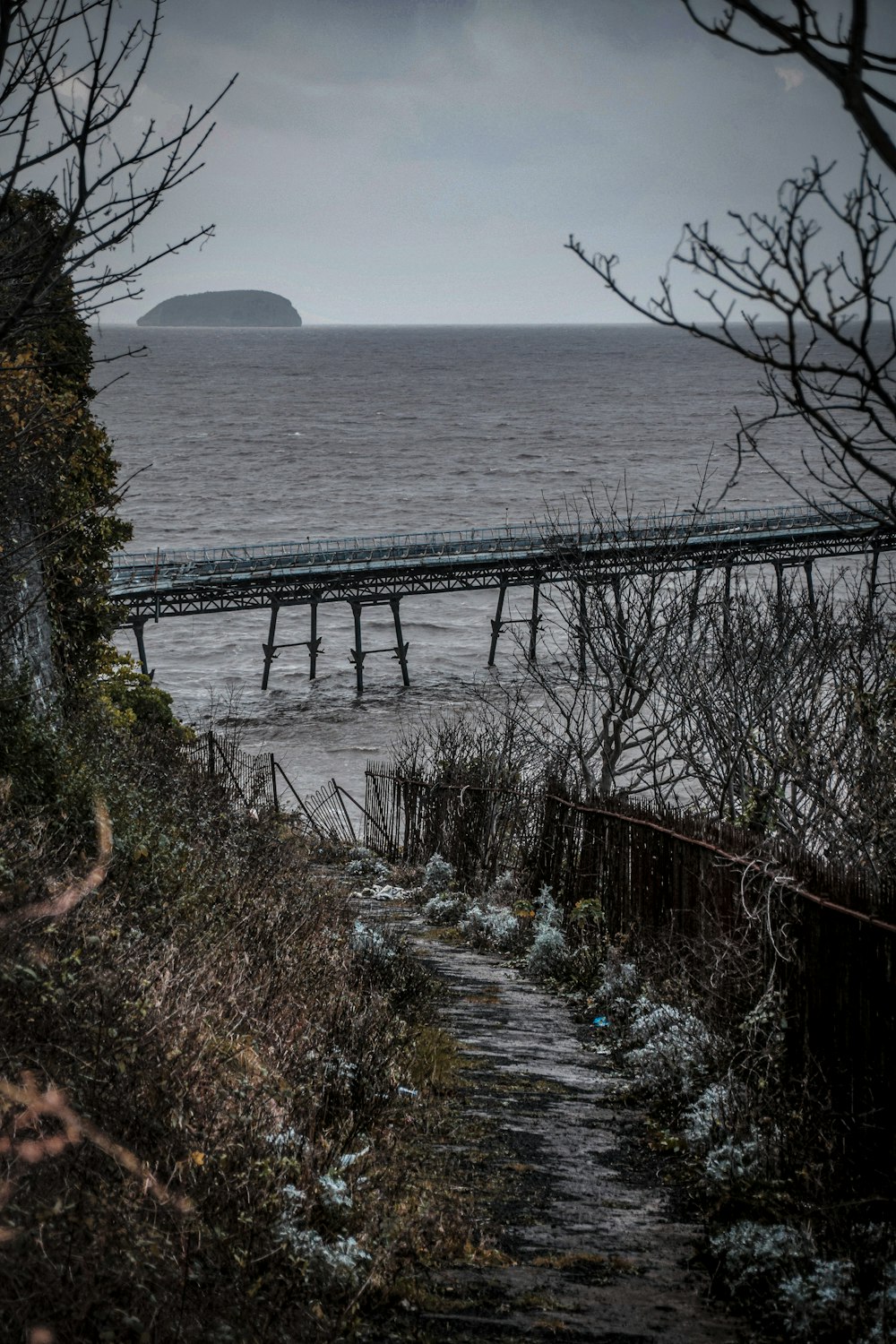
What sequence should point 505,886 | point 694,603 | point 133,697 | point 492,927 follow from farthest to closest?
point 133,697, point 694,603, point 505,886, point 492,927

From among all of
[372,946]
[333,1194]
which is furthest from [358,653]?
[333,1194]

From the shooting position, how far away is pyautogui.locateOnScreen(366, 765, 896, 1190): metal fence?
4.43m

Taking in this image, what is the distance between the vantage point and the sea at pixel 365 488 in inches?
1642

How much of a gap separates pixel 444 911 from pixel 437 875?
1.99 m

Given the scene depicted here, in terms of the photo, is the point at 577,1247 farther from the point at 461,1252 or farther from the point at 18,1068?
the point at 18,1068

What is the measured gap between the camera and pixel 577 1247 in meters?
3.95

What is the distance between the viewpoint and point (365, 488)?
107m

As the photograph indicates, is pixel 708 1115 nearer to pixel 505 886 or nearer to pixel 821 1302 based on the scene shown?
pixel 821 1302

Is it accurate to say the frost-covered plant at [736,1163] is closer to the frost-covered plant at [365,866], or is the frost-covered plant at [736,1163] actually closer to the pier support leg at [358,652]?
the frost-covered plant at [365,866]

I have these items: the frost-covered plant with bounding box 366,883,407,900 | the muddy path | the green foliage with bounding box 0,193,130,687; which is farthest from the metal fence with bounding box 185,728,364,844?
the muddy path

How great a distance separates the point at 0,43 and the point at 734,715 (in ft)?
32.2

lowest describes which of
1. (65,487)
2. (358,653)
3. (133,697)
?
(358,653)

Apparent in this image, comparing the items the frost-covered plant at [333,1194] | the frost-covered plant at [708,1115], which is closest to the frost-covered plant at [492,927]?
the frost-covered plant at [708,1115]

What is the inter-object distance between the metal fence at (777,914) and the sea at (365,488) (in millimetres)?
2152
